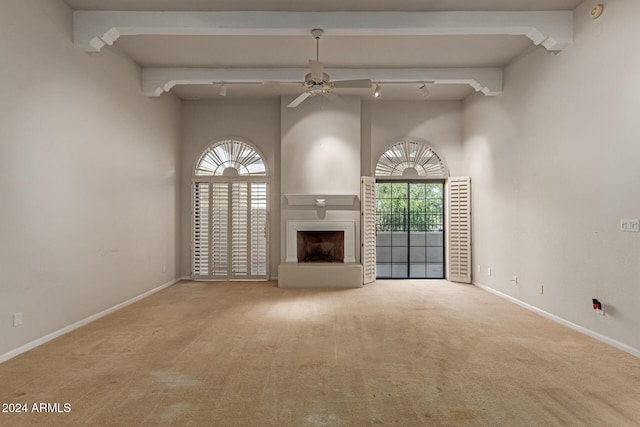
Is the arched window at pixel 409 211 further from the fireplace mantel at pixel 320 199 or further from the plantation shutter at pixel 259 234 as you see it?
the plantation shutter at pixel 259 234

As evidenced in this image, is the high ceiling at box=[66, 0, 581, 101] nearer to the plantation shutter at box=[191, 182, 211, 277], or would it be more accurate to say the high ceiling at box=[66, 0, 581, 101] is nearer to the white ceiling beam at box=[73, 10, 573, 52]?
the white ceiling beam at box=[73, 10, 573, 52]

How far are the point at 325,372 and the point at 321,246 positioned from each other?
14.5 ft

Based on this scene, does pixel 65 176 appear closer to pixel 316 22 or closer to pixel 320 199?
pixel 316 22

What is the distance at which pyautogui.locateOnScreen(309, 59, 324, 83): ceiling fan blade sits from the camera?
4.40 m

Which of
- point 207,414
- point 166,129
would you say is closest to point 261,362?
point 207,414

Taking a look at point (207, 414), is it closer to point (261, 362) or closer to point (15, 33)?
point (261, 362)

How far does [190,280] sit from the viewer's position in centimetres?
747

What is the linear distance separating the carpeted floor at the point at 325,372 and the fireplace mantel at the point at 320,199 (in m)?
2.58

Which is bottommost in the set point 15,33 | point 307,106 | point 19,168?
point 19,168

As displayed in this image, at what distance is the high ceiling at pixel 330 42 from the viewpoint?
4.29m

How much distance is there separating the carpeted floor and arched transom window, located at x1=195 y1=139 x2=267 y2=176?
3.33 metres

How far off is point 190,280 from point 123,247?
2.30m

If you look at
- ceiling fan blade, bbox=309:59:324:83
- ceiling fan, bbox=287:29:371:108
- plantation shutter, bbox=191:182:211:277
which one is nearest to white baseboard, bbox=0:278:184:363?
plantation shutter, bbox=191:182:211:277

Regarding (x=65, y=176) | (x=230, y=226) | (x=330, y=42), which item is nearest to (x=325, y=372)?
(x=65, y=176)
